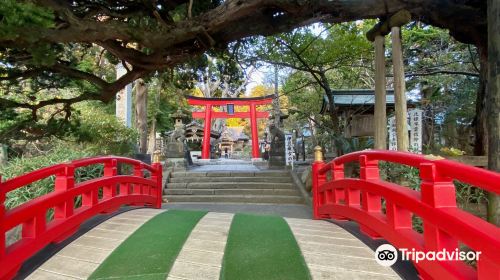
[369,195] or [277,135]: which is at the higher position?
[277,135]

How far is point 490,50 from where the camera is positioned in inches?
170

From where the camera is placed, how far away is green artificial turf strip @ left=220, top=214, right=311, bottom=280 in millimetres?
2670

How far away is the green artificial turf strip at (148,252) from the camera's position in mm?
2713

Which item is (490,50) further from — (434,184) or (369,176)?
(434,184)

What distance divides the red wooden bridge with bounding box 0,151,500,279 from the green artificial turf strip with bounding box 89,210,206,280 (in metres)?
0.65

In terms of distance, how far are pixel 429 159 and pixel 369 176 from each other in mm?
1227

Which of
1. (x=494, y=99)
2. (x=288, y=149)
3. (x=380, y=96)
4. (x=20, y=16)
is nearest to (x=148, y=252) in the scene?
(x=20, y=16)

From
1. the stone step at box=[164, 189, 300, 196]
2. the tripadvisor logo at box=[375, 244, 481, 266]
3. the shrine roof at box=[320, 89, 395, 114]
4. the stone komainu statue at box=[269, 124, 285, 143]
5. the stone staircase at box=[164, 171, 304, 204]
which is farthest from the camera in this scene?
the stone komainu statue at box=[269, 124, 285, 143]

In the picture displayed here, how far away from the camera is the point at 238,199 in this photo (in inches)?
434

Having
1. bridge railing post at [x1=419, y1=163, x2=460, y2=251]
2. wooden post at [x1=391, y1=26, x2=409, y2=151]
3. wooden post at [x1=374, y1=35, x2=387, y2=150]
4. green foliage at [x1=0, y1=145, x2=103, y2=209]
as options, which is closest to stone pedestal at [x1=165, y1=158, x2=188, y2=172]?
green foliage at [x1=0, y1=145, x2=103, y2=209]

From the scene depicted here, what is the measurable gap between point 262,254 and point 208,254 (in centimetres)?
48

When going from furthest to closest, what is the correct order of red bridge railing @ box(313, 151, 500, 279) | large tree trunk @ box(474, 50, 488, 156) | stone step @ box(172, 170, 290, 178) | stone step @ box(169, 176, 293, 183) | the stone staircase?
stone step @ box(172, 170, 290, 178) < stone step @ box(169, 176, 293, 183) < the stone staircase < large tree trunk @ box(474, 50, 488, 156) < red bridge railing @ box(313, 151, 500, 279)

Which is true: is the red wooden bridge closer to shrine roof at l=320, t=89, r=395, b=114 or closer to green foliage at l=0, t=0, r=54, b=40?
green foliage at l=0, t=0, r=54, b=40

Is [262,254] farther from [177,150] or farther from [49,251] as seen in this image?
[177,150]
